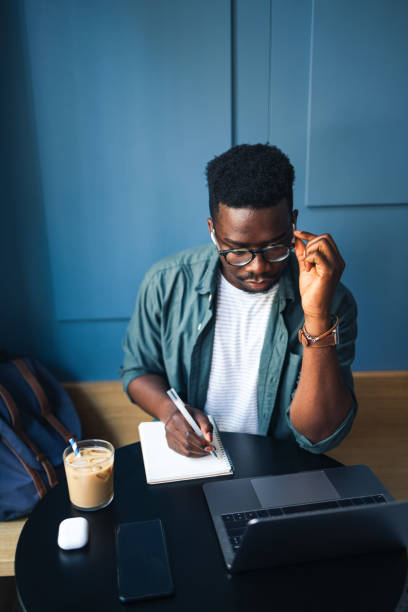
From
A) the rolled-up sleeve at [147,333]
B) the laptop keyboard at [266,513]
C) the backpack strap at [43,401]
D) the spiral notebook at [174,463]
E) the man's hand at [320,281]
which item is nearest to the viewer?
the laptop keyboard at [266,513]

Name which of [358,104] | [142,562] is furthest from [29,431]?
[358,104]

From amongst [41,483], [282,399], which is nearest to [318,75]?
[282,399]

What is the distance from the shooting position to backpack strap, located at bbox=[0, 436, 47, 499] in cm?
158

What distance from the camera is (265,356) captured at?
4.61ft

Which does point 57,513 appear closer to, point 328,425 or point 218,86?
point 328,425

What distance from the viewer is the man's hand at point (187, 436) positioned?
42.8 inches

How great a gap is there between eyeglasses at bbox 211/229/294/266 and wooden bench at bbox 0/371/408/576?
1000 mm

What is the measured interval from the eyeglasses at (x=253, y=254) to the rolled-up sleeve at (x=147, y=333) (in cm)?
36

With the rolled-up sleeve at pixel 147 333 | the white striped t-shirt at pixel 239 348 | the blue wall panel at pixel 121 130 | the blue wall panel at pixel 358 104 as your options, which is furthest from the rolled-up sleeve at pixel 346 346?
the blue wall panel at pixel 121 130

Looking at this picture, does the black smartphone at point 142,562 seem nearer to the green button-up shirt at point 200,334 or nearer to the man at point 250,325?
the man at point 250,325

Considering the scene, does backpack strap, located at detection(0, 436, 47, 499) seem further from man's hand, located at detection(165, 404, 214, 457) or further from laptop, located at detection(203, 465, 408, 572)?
laptop, located at detection(203, 465, 408, 572)

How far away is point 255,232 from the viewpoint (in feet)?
3.82

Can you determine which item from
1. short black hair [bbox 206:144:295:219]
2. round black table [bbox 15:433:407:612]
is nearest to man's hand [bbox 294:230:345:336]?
short black hair [bbox 206:144:295:219]

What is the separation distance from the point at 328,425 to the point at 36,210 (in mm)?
1403
